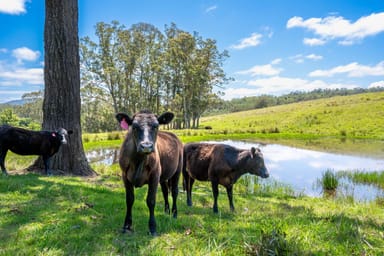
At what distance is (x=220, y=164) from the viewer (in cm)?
747

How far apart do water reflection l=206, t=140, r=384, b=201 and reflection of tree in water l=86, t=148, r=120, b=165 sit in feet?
30.3

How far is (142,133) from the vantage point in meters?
4.18

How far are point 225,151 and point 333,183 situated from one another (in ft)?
23.6

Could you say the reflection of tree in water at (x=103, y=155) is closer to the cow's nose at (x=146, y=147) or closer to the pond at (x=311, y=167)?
the pond at (x=311, y=167)

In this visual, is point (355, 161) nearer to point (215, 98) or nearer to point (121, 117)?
point (121, 117)

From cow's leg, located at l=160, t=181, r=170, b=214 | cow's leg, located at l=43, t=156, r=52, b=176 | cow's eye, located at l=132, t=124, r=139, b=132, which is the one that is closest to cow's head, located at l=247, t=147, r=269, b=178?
cow's leg, located at l=160, t=181, r=170, b=214

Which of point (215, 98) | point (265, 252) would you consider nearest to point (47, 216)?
point (265, 252)

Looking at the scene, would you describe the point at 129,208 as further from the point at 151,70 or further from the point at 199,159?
the point at 151,70

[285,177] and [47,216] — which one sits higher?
[47,216]

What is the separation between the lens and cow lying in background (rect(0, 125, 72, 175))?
895 cm

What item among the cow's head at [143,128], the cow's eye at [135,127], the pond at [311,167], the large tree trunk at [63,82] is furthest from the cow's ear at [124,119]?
the pond at [311,167]

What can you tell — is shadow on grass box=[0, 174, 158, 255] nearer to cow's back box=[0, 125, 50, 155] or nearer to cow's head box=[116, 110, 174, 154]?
cow's head box=[116, 110, 174, 154]

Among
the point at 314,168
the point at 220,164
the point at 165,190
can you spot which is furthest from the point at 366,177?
the point at 165,190

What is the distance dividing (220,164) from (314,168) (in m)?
11.5
